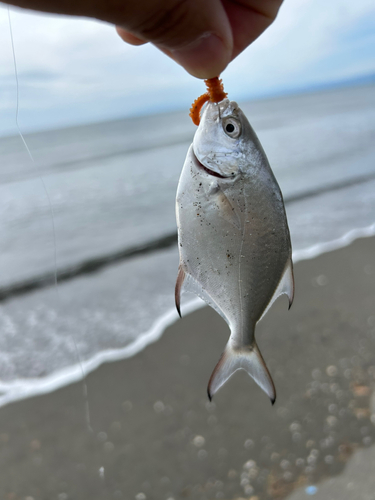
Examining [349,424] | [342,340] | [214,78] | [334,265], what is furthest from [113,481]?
[334,265]

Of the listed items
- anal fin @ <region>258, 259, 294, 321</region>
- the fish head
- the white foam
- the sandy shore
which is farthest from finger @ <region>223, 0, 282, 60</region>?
the white foam

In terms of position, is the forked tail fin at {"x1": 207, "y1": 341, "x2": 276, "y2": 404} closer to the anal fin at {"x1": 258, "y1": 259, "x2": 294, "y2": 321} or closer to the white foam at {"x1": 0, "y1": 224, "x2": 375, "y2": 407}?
the anal fin at {"x1": 258, "y1": 259, "x2": 294, "y2": 321}

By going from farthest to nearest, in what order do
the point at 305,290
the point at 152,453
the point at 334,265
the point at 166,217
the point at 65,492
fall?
the point at 166,217 < the point at 334,265 < the point at 305,290 < the point at 152,453 < the point at 65,492

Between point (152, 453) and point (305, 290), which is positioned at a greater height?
point (152, 453)

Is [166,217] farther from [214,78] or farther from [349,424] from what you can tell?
[214,78]

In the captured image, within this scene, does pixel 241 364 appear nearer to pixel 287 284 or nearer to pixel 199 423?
pixel 287 284

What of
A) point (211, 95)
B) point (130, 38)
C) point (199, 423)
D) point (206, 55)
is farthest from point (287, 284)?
point (199, 423)
